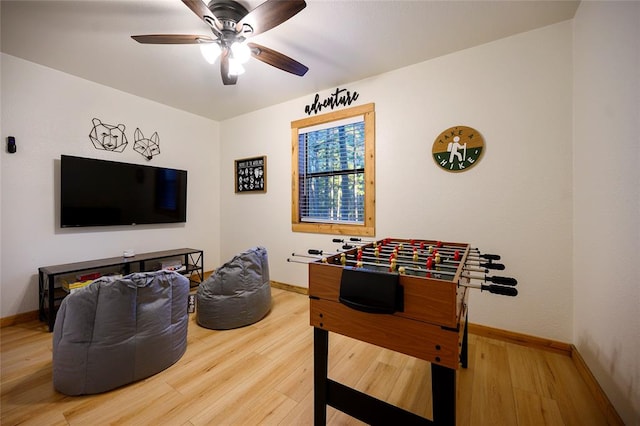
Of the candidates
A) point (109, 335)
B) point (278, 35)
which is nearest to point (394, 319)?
point (109, 335)

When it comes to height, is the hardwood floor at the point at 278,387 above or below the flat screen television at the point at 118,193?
below

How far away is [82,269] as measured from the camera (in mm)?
2537

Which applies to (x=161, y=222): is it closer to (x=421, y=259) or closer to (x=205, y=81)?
(x=205, y=81)

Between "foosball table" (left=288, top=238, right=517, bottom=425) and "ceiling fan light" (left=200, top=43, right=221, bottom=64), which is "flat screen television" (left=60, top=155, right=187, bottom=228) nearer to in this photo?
"ceiling fan light" (left=200, top=43, right=221, bottom=64)

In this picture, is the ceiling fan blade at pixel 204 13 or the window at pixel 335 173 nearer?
the ceiling fan blade at pixel 204 13

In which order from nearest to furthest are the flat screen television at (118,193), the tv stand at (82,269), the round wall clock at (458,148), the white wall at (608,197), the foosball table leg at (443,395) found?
the foosball table leg at (443,395) → the white wall at (608,197) → the round wall clock at (458,148) → the tv stand at (82,269) → the flat screen television at (118,193)

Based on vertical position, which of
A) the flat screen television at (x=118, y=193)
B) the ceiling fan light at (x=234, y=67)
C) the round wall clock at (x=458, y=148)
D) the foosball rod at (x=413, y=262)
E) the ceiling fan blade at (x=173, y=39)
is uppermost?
the ceiling fan blade at (x=173, y=39)

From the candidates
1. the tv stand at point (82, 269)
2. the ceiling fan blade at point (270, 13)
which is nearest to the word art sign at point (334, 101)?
the ceiling fan blade at point (270, 13)

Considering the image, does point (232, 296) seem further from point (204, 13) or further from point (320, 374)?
point (204, 13)

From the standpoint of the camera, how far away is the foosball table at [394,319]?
92 cm

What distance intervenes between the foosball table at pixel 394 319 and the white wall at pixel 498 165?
1146mm

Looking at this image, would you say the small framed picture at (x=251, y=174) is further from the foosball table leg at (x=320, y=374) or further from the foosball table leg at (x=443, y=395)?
the foosball table leg at (x=443, y=395)

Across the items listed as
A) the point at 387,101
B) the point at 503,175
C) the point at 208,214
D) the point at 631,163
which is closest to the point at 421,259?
the point at 631,163

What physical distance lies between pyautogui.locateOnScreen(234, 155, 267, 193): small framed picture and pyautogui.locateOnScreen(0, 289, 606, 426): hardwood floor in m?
2.22
